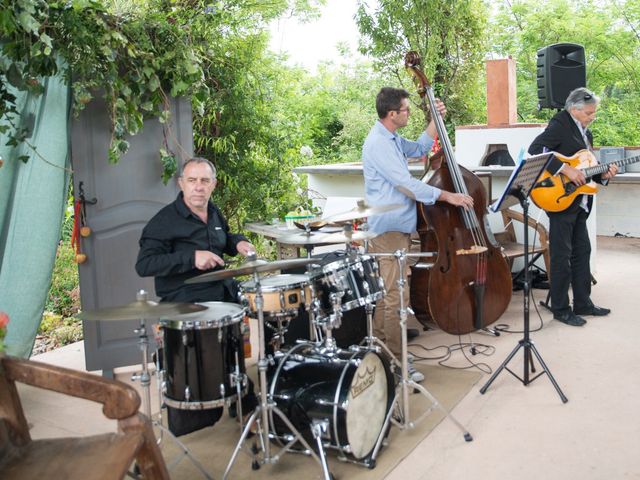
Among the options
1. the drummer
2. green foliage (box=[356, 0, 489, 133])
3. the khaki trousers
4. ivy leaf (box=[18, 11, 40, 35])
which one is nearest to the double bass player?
the khaki trousers

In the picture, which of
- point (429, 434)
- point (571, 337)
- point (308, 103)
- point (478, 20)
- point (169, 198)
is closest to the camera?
point (429, 434)

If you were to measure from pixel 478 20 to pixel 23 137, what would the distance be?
21.3ft

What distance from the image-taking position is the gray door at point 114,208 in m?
4.26

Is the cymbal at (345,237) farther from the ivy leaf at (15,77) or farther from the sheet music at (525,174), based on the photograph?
the ivy leaf at (15,77)

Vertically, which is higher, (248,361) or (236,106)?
(236,106)

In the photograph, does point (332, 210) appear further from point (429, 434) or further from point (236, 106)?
point (429, 434)

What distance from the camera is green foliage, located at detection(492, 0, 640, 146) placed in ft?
40.5

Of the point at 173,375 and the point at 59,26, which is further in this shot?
the point at 59,26

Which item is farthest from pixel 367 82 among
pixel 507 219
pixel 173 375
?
pixel 173 375

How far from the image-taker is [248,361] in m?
4.66

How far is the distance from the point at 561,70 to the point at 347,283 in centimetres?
483

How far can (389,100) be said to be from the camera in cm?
423

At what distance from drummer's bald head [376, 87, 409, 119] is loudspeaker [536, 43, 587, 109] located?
11.4ft

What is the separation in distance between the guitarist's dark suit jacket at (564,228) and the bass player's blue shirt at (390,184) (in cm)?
117
